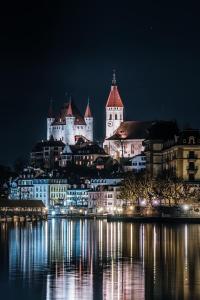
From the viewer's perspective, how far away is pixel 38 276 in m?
50.1

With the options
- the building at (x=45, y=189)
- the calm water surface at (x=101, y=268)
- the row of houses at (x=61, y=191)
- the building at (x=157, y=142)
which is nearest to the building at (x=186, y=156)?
the building at (x=157, y=142)

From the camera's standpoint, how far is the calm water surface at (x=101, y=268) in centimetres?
4472

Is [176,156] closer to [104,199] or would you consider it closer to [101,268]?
[104,199]

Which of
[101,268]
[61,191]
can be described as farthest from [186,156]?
[101,268]

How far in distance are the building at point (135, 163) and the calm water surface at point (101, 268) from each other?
103 m

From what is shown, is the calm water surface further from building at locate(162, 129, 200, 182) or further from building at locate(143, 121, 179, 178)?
building at locate(143, 121, 179, 178)

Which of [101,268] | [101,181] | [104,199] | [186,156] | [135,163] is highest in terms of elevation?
[135,163]

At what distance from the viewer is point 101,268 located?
54.0 m

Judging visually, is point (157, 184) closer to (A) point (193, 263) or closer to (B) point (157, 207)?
(B) point (157, 207)

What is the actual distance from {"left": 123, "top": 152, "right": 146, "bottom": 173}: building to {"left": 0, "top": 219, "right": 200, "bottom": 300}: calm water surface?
339 ft

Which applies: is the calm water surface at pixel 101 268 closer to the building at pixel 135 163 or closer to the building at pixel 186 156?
the building at pixel 186 156

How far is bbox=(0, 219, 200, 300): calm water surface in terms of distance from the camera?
44719 mm

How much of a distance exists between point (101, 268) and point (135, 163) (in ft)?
433

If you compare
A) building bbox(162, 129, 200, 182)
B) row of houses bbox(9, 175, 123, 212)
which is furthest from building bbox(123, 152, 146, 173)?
building bbox(162, 129, 200, 182)
